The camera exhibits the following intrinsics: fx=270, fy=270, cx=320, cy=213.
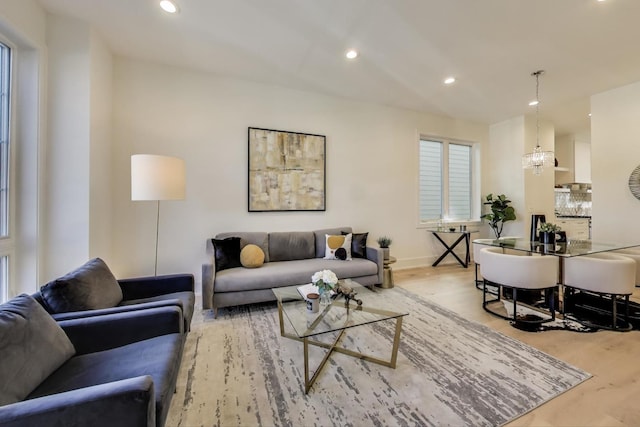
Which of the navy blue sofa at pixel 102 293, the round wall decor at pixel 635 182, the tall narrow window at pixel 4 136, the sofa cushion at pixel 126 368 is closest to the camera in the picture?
the sofa cushion at pixel 126 368

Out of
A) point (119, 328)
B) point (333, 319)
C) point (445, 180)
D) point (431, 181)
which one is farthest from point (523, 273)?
point (119, 328)

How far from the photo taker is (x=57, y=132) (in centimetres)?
257

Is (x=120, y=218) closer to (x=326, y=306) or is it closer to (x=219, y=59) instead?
(x=219, y=59)

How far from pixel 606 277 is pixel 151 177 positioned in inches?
174

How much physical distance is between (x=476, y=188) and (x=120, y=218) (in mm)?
6294

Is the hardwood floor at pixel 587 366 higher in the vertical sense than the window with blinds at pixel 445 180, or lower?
lower

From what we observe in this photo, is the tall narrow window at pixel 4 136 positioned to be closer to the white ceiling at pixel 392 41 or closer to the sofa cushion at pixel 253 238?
the white ceiling at pixel 392 41

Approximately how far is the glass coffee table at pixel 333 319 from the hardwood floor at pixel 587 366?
0.87 m

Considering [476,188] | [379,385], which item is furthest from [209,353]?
[476,188]

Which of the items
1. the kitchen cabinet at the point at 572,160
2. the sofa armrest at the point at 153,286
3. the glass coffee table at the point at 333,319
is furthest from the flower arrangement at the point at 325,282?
the kitchen cabinet at the point at 572,160

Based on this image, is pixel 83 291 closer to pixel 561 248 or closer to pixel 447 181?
pixel 561 248

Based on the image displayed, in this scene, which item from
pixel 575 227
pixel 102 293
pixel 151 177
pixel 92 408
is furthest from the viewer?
pixel 575 227

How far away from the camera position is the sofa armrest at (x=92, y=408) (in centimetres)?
90

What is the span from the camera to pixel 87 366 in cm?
135
